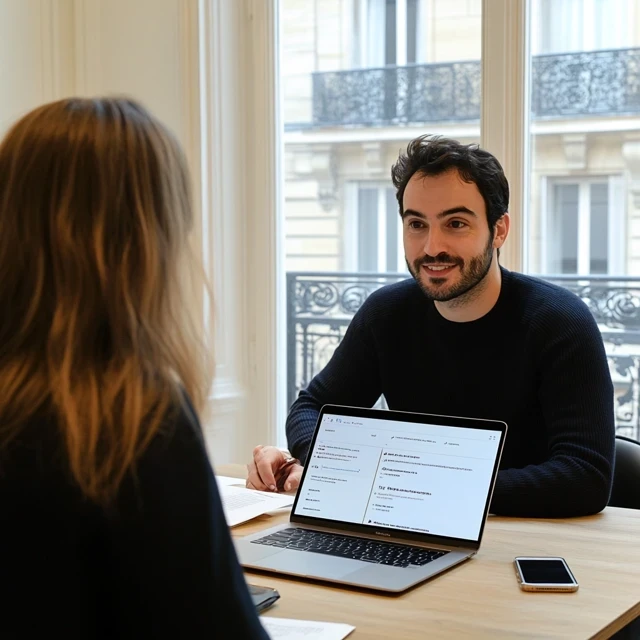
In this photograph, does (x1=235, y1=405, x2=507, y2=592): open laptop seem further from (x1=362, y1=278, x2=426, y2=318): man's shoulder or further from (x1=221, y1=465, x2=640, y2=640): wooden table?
(x1=362, y1=278, x2=426, y2=318): man's shoulder

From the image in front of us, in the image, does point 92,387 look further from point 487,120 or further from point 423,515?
point 487,120

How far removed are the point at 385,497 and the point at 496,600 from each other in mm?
333

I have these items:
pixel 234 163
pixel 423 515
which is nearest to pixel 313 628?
pixel 423 515

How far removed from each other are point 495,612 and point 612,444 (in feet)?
2.13

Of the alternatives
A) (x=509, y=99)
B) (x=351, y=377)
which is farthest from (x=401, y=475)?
(x=509, y=99)

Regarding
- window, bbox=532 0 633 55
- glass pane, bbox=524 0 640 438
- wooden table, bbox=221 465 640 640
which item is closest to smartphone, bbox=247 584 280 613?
wooden table, bbox=221 465 640 640

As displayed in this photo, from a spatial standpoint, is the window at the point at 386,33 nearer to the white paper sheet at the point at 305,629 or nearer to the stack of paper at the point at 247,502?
the stack of paper at the point at 247,502

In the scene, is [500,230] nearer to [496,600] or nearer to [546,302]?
[546,302]

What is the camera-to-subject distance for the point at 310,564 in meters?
1.52

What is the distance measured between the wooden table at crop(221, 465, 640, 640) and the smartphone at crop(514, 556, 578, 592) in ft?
0.05

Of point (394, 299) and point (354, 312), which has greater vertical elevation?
point (394, 299)

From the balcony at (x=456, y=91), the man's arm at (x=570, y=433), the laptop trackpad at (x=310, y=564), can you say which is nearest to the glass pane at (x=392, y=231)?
the balcony at (x=456, y=91)

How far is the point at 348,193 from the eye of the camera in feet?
10.9

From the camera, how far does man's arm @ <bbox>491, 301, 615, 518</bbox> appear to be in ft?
5.83
